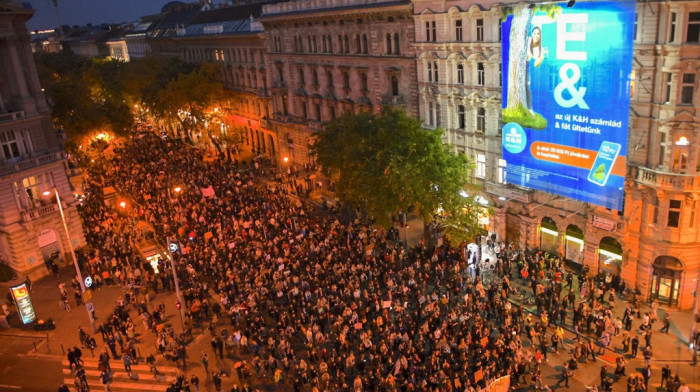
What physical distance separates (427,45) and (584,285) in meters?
22.2

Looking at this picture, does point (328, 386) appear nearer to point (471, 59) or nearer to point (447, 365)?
point (447, 365)

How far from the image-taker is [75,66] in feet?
299

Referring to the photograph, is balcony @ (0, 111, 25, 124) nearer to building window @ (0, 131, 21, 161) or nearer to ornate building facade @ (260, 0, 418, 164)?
building window @ (0, 131, 21, 161)

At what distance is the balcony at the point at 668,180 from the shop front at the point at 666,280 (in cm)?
459

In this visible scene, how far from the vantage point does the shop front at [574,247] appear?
119 ft

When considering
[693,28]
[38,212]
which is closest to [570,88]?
[693,28]

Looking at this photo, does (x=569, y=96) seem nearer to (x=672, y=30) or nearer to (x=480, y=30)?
(x=672, y=30)

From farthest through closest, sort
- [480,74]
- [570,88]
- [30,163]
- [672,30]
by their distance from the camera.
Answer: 1. [30,163]
2. [480,74]
3. [570,88]
4. [672,30]

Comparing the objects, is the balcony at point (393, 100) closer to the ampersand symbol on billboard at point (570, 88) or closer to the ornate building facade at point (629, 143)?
the ornate building facade at point (629, 143)

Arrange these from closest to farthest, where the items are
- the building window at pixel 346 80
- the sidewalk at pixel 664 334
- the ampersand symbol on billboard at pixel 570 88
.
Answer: the sidewalk at pixel 664 334, the ampersand symbol on billboard at pixel 570 88, the building window at pixel 346 80

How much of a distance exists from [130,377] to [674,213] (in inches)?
1252

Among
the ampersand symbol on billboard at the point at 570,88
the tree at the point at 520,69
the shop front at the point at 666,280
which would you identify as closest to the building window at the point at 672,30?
the ampersand symbol on billboard at the point at 570,88

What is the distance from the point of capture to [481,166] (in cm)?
4244

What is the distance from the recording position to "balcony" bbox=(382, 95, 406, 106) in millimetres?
48366
